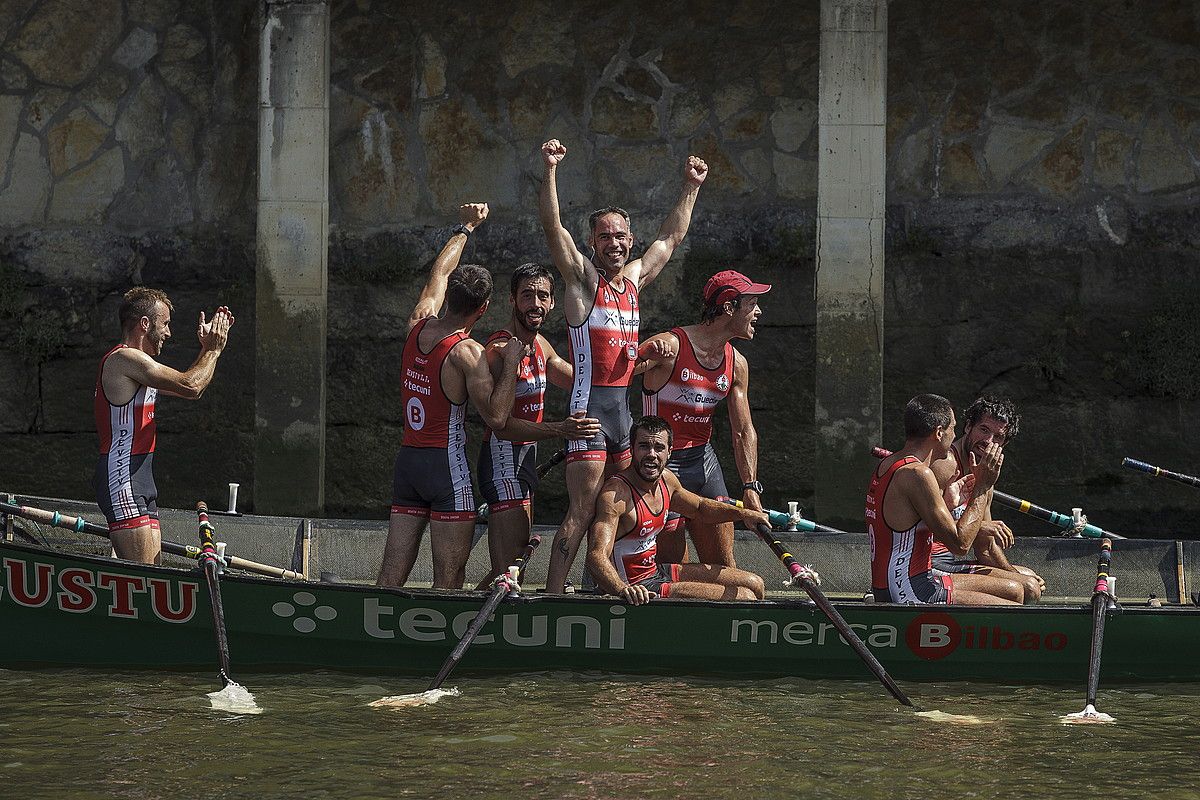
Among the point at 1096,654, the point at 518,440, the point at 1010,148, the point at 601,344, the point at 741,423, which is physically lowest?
the point at 1096,654

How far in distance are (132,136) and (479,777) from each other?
898 centimetres

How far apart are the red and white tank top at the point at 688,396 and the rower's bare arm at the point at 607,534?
3.27 ft

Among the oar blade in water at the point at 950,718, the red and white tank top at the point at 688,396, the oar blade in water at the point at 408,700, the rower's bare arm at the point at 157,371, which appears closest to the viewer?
the oar blade in water at the point at 950,718

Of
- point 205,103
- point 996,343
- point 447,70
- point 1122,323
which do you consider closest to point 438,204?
point 447,70

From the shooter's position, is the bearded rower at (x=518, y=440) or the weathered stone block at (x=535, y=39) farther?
the weathered stone block at (x=535, y=39)

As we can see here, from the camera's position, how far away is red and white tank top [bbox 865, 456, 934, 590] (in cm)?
855

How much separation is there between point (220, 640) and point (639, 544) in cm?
208

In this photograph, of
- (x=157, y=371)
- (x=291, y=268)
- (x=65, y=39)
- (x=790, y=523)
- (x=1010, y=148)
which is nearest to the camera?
(x=157, y=371)

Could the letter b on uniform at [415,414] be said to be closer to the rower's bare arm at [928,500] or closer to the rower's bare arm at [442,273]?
the rower's bare arm at [442,273]

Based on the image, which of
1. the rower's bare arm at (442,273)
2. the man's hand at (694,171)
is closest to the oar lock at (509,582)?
the rower's bare arm at (442,273)

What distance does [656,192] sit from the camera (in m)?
14.0

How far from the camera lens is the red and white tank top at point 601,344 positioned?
9.02 m

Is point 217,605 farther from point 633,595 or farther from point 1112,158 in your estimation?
point 1112,158

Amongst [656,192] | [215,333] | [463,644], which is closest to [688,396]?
[463,644]
